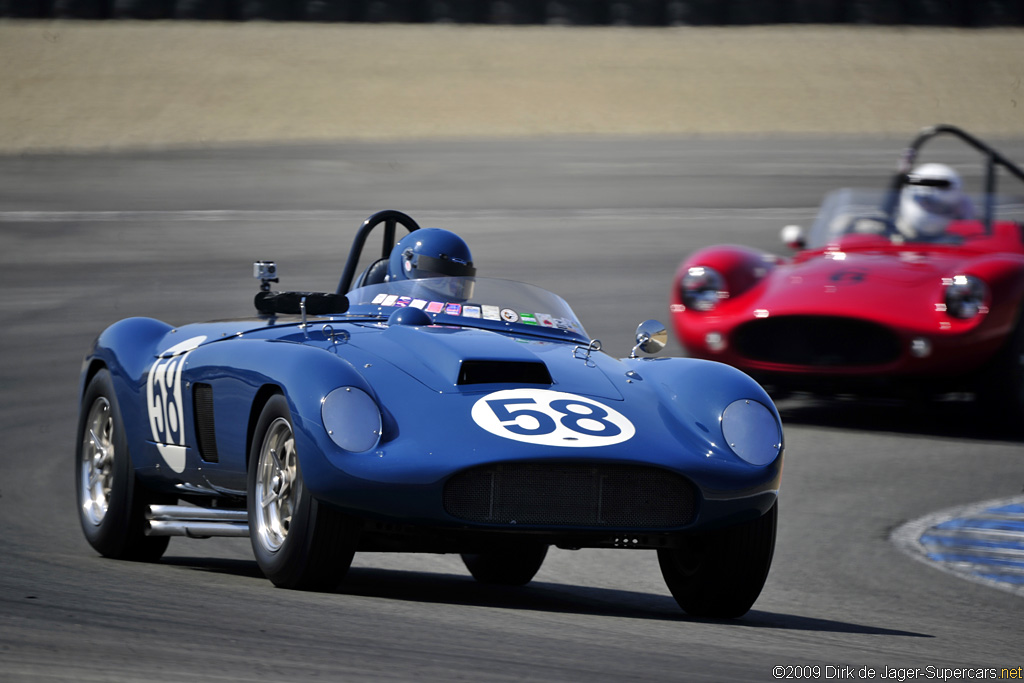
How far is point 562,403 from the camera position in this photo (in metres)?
4.66

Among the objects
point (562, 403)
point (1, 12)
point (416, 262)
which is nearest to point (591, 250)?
point (416, 262)

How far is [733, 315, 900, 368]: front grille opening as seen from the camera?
9.35m

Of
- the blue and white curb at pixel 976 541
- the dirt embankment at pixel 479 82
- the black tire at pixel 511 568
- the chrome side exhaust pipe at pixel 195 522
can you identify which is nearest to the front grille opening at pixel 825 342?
the blue and white curb at pixel 976 541

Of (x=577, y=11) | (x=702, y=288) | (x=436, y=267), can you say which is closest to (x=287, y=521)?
(x=436, y=267)

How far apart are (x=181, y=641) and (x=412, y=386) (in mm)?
1411

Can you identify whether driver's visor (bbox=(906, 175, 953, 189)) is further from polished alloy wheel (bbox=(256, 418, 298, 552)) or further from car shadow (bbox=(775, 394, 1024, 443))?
polished alloy wheel (bbox=(256, 418, 298, 552))

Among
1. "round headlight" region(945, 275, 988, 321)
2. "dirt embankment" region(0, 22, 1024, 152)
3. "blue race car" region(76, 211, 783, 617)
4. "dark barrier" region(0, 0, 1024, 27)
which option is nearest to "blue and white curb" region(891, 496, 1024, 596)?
"round headlight" region(945, 275, 988, 321)

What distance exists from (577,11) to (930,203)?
1862cm

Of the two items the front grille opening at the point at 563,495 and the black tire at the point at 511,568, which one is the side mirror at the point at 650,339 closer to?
the black tire at the point at 511,568

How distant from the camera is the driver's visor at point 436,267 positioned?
→ 19.6ft

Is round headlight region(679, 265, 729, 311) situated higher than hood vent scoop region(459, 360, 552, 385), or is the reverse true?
hood vent scoop region(459, 360, 552, 385)

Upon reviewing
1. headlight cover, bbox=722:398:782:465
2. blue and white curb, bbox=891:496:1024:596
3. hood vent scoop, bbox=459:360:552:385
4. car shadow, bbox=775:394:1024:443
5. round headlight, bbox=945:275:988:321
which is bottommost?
car shadow, bbox=775:394:1024:443

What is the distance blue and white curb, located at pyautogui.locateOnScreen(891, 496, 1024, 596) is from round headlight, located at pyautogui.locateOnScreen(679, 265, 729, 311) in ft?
8.91

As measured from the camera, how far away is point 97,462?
6242mm
